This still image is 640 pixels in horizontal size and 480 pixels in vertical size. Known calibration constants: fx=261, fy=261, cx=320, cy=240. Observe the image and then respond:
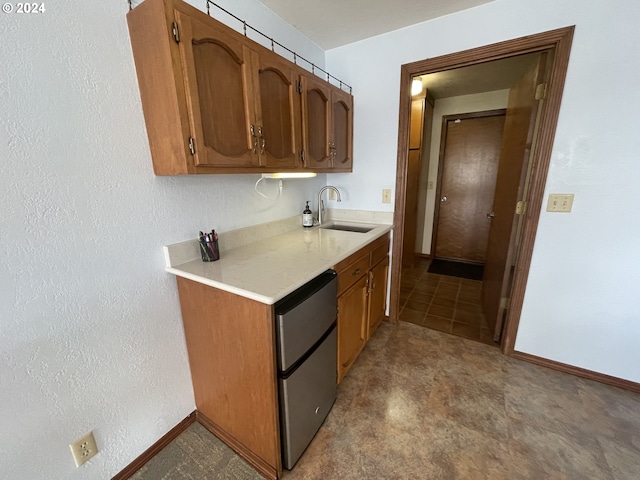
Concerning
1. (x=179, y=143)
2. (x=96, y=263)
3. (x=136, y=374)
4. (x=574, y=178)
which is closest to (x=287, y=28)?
(x=179, y=143)

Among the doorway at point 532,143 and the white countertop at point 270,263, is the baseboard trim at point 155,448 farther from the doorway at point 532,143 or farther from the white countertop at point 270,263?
the doorway at point 532,143

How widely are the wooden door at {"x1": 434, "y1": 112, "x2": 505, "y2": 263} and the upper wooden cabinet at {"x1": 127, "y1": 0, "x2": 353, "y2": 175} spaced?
10.3 feet

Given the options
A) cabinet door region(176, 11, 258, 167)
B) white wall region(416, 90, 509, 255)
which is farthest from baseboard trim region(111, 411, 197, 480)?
white wall region(416, 90, 509, 255)

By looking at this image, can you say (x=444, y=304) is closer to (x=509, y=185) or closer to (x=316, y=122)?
(x=509, y=185)

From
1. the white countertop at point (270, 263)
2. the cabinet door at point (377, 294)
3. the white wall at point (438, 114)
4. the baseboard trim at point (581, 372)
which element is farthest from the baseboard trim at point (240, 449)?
the white wall at point (438, 114)

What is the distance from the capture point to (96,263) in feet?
3.41

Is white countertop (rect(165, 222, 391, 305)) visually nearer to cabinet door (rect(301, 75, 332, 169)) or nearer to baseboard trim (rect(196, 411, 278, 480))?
cabinet door (rect(301, 75, 332, 169))

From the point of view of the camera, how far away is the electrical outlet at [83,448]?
40.7 inches

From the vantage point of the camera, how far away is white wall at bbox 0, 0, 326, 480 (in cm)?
85

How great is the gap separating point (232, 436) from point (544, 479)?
1451mm

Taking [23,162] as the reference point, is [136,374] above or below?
below

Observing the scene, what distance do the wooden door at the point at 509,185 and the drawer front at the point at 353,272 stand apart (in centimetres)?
111

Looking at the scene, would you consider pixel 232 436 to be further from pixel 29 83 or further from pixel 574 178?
pixel 574 178

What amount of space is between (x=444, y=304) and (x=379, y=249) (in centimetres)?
126
